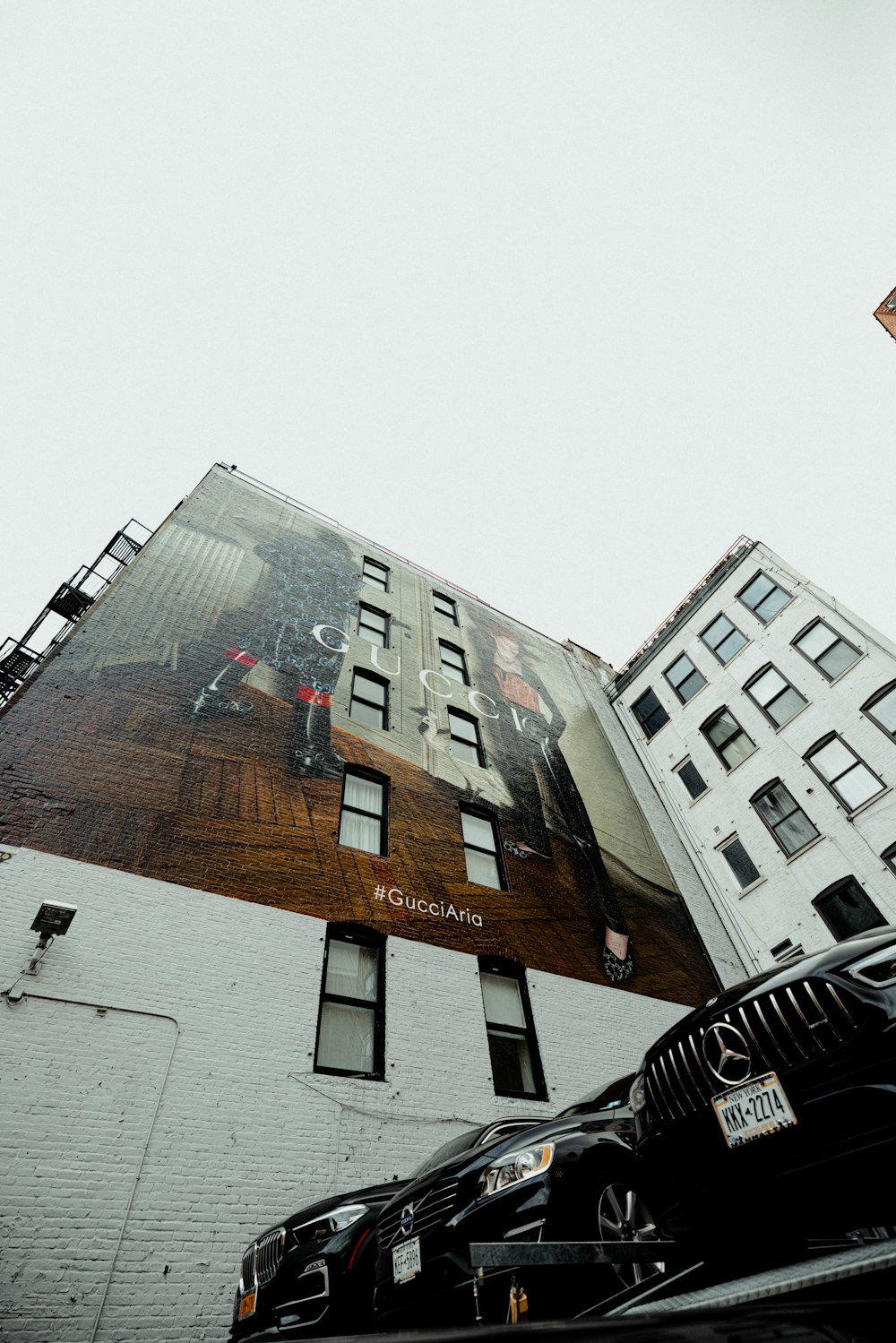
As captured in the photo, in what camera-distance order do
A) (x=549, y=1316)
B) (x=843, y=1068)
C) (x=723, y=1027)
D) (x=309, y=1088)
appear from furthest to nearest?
(x=309, y=1088), (x=549, y=1316), (x=723, y=1027), (x=843, y=1068)

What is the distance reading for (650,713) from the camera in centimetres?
2152

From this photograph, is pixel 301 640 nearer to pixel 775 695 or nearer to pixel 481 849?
pixel 481 849

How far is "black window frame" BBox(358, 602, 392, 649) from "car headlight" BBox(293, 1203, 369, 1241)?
1258cm

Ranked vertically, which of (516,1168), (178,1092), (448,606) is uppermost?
(448,606)

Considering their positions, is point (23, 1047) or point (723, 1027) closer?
point (723, 1027)

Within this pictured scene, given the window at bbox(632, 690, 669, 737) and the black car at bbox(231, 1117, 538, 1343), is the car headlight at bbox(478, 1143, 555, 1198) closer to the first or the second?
the black car at bbox(231, 1117, 538, 1343)

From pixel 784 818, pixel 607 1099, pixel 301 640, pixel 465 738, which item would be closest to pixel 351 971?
pixel 607 1099

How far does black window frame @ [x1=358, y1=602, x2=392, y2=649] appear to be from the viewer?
1680 centimetres

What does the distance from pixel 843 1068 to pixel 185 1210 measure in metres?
6.97

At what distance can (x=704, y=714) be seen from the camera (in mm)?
19234

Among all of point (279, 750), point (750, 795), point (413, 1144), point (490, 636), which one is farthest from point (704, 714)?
point (413, 1144)

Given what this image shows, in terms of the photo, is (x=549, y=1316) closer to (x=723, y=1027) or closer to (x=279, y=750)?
(x=723, y=1027)

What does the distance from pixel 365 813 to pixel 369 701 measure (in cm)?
327

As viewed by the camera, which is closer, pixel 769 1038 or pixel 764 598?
pixel 769 1038
